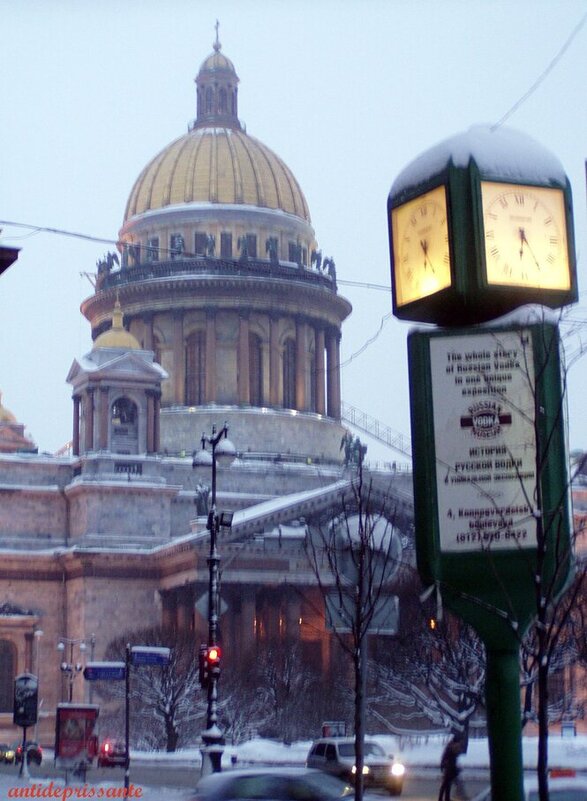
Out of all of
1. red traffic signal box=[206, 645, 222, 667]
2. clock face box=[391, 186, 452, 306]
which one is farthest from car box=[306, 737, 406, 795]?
clock face box=[391, 186, 452, 306]

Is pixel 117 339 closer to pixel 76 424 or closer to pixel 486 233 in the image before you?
pixel 76 424

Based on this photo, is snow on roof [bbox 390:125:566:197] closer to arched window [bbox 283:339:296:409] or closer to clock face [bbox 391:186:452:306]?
clock face [bbox 391:186:452:306]

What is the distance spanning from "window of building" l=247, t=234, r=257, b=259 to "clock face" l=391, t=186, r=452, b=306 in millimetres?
86665

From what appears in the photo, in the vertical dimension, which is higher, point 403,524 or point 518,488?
point 403,524

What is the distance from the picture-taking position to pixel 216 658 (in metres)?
36.9

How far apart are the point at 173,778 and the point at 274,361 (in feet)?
177

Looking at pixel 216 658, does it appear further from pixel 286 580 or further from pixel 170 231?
pixel 170 231

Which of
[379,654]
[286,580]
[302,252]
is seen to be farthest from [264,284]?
[379,654]

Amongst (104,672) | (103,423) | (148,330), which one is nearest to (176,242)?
(148,330)

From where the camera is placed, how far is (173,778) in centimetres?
5047

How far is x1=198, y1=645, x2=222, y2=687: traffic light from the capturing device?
36719 mm

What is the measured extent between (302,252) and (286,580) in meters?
27.3

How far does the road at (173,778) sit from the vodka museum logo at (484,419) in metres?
18.1

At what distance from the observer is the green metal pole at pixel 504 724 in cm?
1367
